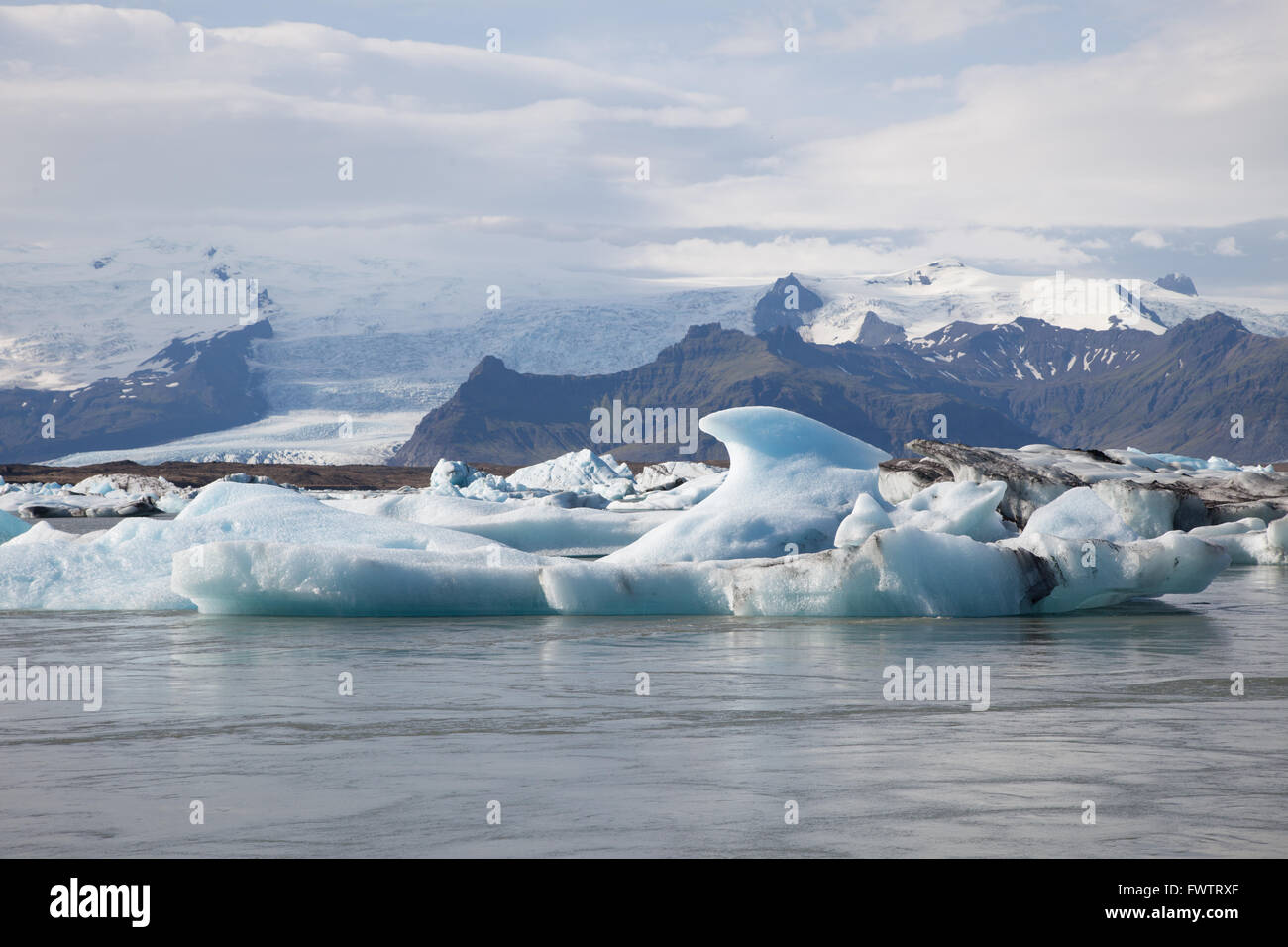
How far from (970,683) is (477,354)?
483 ft

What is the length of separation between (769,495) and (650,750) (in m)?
10.7

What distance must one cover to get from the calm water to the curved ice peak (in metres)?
4.37

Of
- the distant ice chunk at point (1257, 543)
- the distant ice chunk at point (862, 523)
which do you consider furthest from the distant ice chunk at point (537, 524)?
the distant ice chunk at point (1257, 543)

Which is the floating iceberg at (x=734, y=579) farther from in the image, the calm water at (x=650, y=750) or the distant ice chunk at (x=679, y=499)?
the distant ice chunk at (x=679, y=499)

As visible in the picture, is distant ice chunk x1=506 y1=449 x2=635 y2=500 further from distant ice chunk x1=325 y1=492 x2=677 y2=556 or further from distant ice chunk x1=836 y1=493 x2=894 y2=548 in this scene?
distant ice chunk x1=836 y1=493 x2=894 y2=548

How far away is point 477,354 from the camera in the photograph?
498 ft

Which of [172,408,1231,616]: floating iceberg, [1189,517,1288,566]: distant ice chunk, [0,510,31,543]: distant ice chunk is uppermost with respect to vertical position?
[0,510,31,543]: distant ice chunk

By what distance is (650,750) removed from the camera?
5.14 m

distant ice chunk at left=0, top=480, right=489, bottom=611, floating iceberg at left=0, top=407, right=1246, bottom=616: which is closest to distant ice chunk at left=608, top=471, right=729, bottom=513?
floating iceberg at left=0, top=407, right=1246, bottom=616

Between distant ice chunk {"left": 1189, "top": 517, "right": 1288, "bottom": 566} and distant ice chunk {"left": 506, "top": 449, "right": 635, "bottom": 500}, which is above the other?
distant ice chunk {"left": 506, "top": 449, "right": 635, "bottom": 500}

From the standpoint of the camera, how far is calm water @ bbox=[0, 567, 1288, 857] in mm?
3824

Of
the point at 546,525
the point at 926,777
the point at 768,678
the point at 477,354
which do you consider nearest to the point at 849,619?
the point at 768,678
